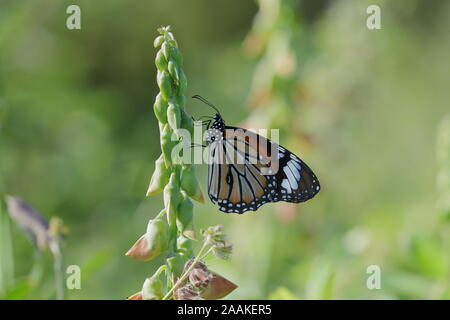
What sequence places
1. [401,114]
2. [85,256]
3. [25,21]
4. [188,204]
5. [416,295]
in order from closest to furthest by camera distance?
[188,204], [416,295], [85,256], [25,21], [401,114]

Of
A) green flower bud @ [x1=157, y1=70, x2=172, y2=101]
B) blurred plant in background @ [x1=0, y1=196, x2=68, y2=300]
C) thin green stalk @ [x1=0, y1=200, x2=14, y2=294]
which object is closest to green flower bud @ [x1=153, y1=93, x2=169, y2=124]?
green flower bud @ [x1=157, y1=70, x2=172, y2=101]

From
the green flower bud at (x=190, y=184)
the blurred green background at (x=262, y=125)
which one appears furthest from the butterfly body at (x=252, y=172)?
the green flower bud at (x=190, y=184)

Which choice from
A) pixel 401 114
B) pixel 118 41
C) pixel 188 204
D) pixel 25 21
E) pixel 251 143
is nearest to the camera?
pixel 188 204

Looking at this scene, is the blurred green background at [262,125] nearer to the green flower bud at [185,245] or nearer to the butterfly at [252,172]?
the butterfly at [252,172]

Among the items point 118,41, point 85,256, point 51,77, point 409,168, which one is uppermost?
point 118,41

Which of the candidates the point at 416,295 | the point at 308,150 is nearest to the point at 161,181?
the point at 416,295

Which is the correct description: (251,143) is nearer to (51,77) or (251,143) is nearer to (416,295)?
(416,295)

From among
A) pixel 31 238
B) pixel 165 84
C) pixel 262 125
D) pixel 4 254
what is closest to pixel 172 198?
pixel 165 84

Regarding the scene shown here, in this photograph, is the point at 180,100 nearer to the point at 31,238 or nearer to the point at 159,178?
the point at 159,178
